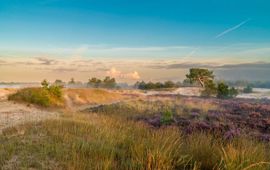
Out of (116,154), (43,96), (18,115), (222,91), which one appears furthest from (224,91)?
(116,154)

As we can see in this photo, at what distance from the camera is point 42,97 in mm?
30516

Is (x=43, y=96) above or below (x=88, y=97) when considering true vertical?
above

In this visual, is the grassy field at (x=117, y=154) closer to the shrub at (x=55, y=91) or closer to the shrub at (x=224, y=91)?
the shrub at (x=55, y=91)

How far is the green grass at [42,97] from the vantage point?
30.6 metres

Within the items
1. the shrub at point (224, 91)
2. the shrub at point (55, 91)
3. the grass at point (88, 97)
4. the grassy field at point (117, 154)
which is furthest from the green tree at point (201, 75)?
the grassy field at point (117, 154)

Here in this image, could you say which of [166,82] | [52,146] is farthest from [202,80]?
[52,146]

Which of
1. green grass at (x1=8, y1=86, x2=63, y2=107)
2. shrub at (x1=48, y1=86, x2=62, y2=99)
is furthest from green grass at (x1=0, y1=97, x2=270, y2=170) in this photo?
shrub at (x1=48, y1=86, x2=62, y2=99)

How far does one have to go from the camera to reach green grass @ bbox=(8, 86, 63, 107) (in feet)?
101

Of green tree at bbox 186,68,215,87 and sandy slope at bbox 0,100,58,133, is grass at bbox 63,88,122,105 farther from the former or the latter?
green tree at bbox 186,68,215,87

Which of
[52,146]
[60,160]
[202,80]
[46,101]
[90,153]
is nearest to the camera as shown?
[60,160]

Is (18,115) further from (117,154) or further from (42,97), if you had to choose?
(117,154)

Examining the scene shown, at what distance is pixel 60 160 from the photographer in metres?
7.35

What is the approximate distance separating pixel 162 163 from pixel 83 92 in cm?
4191

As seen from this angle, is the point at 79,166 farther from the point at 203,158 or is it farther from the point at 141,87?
the point at 141,87
